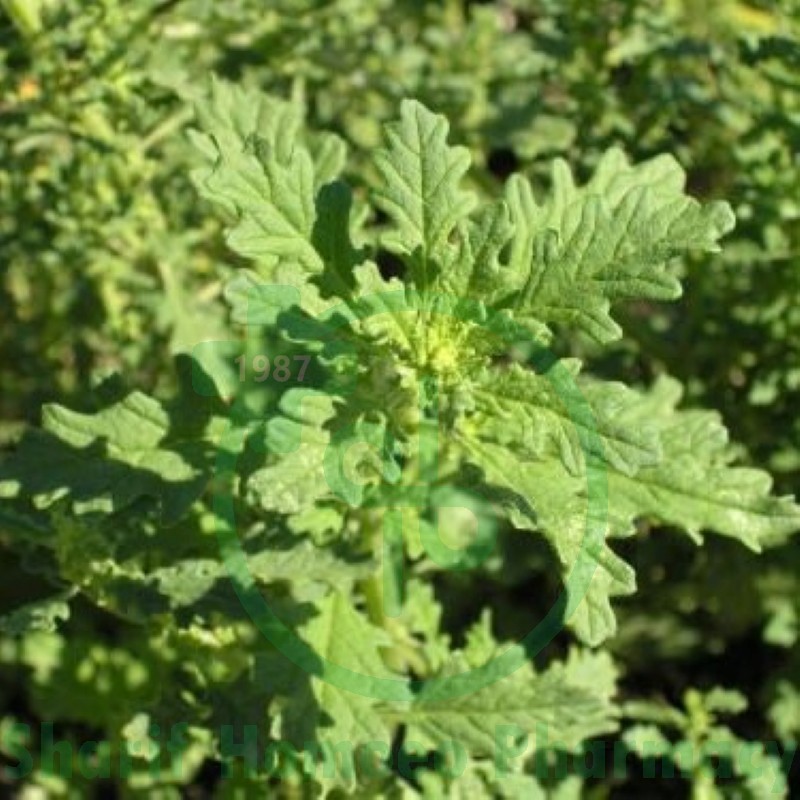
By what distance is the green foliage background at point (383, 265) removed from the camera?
10.8ft

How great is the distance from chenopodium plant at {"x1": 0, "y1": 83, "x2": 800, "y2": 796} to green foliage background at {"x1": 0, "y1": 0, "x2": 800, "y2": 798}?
0.12 meters

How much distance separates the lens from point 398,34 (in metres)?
4.59

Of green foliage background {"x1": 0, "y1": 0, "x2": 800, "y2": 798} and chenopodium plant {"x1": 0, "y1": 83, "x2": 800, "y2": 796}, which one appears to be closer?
chenopodium plant {"x1": 0, "y1": 83, "x2": 800, "y2": 796}

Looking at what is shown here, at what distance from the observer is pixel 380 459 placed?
2.27 m

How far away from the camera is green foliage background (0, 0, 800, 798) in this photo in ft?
10.8

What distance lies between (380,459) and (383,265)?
209 centimetres

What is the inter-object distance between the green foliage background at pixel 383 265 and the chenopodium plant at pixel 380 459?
0.12m

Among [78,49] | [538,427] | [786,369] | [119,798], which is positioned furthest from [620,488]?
[119,798]

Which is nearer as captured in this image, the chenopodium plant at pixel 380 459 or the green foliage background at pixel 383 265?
the chenopodium plant at pixel 380 459

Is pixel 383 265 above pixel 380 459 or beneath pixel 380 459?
beneath

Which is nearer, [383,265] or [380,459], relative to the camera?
[380,459]

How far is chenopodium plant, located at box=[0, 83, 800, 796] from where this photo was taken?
226 cm

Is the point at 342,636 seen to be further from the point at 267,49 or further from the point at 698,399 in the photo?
the point at 267,49

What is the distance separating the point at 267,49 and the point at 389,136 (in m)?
1.61
